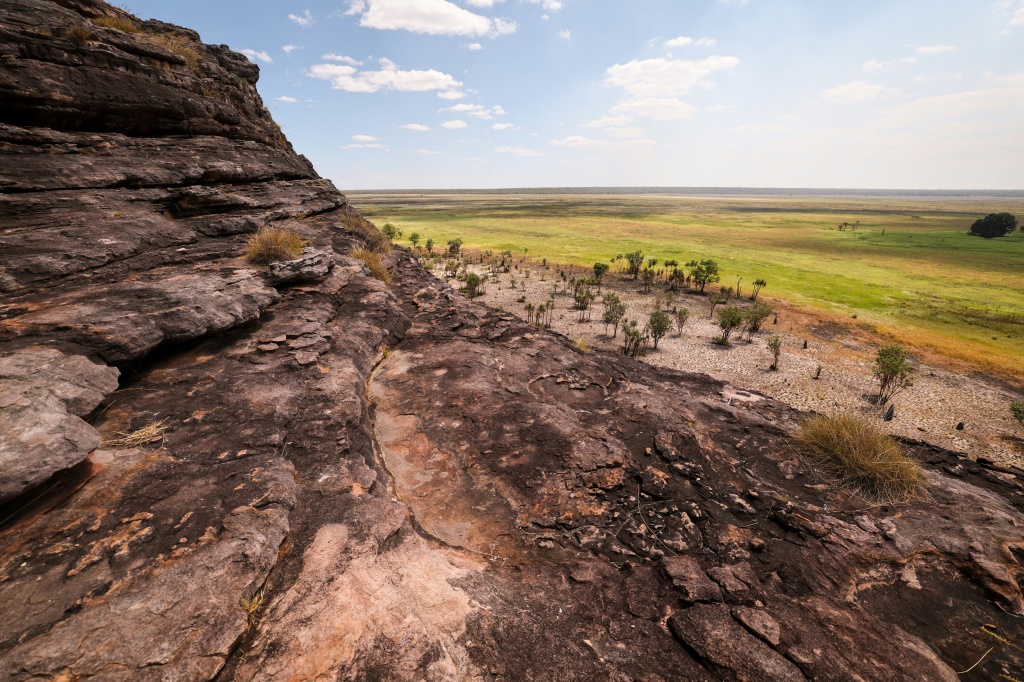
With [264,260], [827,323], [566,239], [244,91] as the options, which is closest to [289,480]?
[264,260]

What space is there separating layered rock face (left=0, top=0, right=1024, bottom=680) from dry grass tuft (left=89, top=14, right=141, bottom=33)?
109mm

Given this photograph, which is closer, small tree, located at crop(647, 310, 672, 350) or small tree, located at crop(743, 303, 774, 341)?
small tree, located at crop(647, 310, 672, 350)

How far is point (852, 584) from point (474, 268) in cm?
4680

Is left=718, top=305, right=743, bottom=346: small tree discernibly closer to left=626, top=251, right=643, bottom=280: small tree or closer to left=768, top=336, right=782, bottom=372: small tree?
left=768, top=336, right=782, bottom=372: small tree

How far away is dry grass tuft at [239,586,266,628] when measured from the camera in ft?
13.6

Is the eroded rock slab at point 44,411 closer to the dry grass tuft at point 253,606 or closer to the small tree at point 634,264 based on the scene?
the dry grass tuft at point 253,606

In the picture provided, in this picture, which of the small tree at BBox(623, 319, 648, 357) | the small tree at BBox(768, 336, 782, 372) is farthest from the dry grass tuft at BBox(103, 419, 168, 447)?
the small tree at BBox(768, 336, 782, 372)

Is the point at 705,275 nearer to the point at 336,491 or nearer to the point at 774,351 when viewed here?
the point at 774,351

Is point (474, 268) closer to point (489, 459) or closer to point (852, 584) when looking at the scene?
point (489, 459)

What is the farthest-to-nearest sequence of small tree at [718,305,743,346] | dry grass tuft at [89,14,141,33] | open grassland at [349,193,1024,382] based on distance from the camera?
open grassland at [349,193,1024,382] < small tree at [718,305,743,346] < dry grass tuft at [89,14,141,33]

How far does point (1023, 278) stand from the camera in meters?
46.2

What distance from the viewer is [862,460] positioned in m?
9.23

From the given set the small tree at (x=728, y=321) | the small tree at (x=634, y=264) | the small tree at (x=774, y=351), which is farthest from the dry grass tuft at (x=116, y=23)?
the small tree at (x=634, y=264)

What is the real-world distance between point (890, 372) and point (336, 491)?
24576 millimetres
